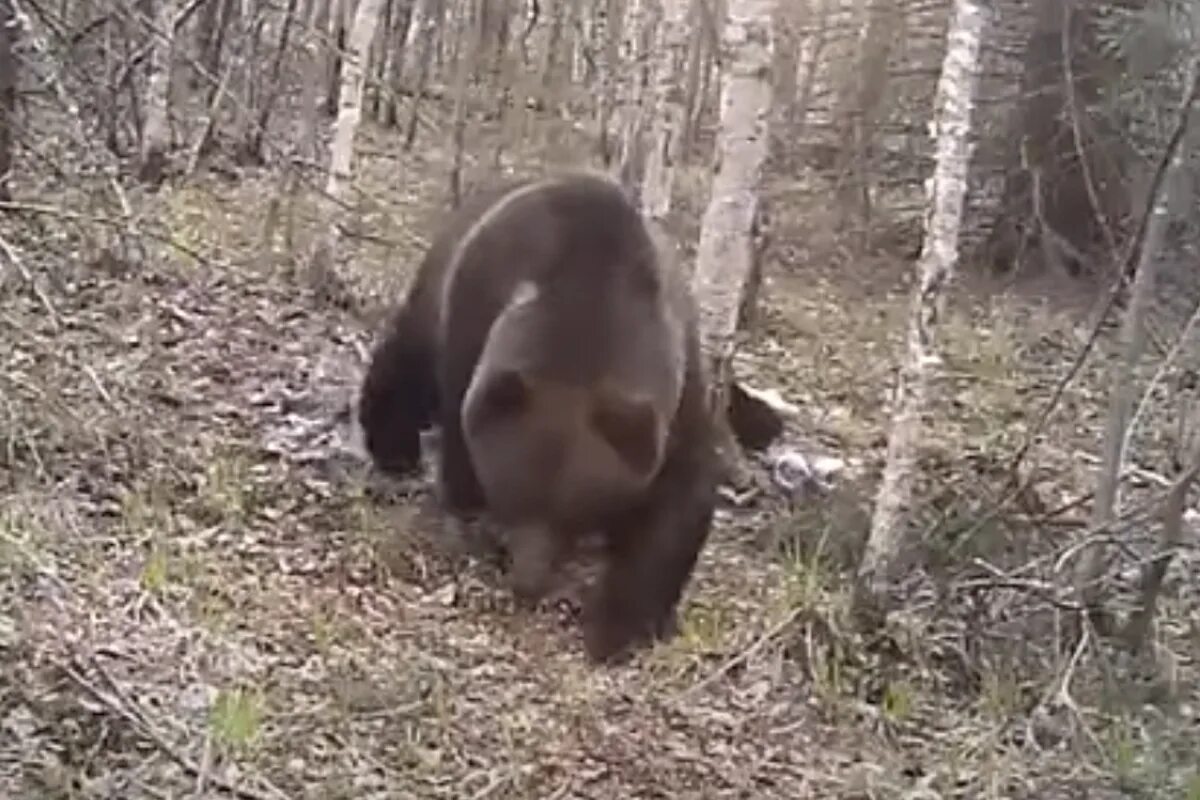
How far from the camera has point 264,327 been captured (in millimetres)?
8836

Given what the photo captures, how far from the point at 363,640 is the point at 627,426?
1.00 meters

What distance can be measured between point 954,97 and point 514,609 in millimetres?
2112

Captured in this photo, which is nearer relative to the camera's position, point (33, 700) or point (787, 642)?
point (33, 700)

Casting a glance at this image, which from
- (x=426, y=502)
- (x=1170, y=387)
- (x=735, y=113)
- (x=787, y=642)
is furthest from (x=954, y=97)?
(x=1170, y=387)

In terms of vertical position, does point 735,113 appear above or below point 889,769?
→ above

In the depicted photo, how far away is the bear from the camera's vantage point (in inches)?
232

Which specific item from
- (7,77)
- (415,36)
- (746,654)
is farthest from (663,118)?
(415,36)

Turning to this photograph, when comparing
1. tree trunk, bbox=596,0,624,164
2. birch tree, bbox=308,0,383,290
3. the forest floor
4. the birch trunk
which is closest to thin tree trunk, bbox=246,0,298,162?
birch tree, bbox=308,0,383,290

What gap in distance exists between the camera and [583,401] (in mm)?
5891

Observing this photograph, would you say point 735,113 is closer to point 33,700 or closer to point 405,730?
point 405,730

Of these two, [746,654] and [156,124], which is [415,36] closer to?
[156,124]

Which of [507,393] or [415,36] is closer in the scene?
[507,393]

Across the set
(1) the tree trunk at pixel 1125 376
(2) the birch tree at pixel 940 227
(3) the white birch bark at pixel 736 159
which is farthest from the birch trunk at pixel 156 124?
(1) the tree trunk at pixel 1125 376

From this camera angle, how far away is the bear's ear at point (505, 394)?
5887 millimetres
